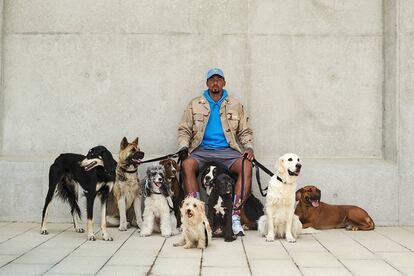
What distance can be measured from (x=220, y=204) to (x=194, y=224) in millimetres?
711

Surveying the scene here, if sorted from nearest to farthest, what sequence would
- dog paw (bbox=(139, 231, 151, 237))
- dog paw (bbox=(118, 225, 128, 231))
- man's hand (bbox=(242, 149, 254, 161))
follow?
dog paw (bbox=(139, 231, 151, 237)) → dog paw (bbox=(118, 225, 128, 231)) → man's hand (bbox=(242, 149, 254, 161))

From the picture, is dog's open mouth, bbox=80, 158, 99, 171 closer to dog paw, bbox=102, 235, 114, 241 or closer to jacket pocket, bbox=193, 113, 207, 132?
dog paw, bbox=102, 235, 114, 241

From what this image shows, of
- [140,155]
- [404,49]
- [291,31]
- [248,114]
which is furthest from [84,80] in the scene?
[404,49]

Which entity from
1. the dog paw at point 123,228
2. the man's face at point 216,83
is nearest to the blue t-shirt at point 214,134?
the man's face at point 216,83

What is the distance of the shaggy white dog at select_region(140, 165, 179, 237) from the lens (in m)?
5.56

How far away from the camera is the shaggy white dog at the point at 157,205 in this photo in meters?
5.56

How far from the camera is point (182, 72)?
6.91 meters

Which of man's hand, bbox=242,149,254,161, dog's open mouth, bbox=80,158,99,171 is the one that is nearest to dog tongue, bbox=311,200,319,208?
man's hand, bbox=242,149,254,161

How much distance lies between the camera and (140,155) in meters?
5.87

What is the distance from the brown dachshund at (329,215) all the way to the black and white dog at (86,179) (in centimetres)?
236

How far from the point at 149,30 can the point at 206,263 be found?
3.83 m

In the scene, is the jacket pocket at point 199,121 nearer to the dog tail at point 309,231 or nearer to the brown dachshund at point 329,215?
the brown dachshund at point 329,215

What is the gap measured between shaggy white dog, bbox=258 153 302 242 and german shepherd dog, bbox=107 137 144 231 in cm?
165

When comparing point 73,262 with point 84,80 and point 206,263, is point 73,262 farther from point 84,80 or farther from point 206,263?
point 84,80
